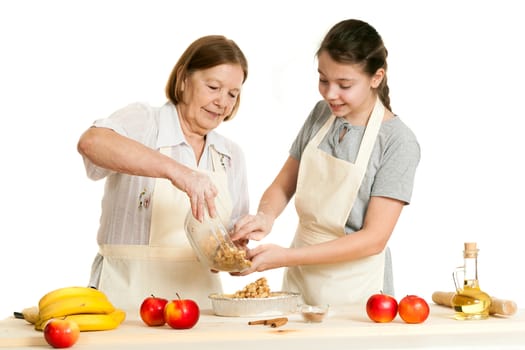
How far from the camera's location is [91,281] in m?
2.90

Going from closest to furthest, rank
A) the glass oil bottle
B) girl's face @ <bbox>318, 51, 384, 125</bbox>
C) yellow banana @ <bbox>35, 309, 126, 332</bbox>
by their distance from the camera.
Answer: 1. yellow banana @ <bbox>35, 309, 126, 332</bbox>
2. the glass oil bottle
3. girl's face @ <bbox>318, 51, 384, 125</bbox>

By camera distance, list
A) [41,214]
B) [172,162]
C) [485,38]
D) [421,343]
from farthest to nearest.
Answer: [485,38], [41,214], [172,162], [421,343]

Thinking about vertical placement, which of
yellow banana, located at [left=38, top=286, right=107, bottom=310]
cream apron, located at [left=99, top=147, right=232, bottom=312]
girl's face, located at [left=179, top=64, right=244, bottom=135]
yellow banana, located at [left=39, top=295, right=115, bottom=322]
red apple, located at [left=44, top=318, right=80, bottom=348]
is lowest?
red apple, located at [left=44, top=318, right=80, bottom=348]

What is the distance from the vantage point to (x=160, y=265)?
9.39 feet

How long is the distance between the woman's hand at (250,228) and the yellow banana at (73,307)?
659mm

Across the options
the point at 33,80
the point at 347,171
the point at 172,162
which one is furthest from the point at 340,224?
the point at 33,80

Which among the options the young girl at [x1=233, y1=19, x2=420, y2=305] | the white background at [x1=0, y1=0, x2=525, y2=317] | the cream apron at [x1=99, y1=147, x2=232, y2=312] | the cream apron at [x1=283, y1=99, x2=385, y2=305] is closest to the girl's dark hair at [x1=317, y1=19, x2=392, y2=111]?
A: the young girl at [x1=233, y1=19, x2=420, y2=305]

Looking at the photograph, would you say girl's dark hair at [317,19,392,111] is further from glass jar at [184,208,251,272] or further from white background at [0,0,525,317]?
white background at [0,0,525,317]

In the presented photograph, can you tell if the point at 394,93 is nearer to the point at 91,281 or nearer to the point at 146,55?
the point at 146,55

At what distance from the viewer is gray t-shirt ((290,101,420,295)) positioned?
2736 millimetres

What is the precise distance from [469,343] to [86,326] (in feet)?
3.14

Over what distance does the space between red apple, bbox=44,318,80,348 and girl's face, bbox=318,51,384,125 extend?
47.4 inches

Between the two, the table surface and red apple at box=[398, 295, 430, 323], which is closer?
the table surface

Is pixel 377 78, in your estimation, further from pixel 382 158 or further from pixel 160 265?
pixel 160 265
